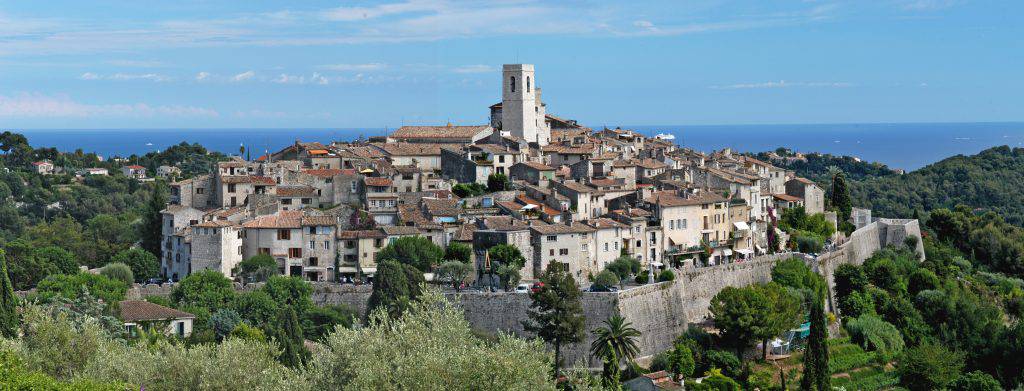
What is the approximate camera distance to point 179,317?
36.7 meters

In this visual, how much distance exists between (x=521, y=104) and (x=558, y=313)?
25.2 m

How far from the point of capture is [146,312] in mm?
36625

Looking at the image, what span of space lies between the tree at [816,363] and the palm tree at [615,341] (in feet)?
16.1

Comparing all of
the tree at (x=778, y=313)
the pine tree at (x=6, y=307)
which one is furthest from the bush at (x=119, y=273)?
the tree at (x=778, y=313)

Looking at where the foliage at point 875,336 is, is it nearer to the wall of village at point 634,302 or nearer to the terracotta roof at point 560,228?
the wall of village at point 634,302

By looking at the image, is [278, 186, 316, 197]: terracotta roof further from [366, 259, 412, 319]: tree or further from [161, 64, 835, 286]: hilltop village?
[366, 259, 412, 319]: tree

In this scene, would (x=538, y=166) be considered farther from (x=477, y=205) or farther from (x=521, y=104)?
(x=521, y=104)

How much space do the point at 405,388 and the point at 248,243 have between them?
20833 mm

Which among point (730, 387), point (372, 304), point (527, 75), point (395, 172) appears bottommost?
point (730, 387)

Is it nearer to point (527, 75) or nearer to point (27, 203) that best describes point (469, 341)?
point (527, 75)

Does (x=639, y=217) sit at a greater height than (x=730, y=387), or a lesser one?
greater

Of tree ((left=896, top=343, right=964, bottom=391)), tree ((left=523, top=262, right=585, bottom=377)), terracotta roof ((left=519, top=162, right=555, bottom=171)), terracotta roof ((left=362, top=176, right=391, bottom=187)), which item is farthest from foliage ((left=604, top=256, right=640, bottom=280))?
terracotta roof ((left=362, top=176, right=391, bottom=187))

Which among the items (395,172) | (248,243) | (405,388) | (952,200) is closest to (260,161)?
(395,172)

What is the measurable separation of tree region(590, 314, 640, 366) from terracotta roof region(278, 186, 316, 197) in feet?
46.6
